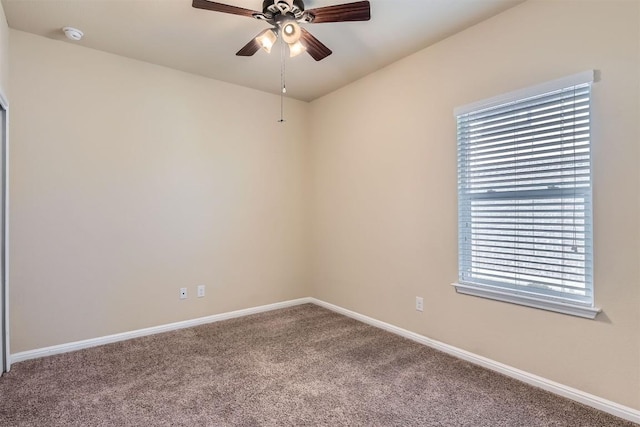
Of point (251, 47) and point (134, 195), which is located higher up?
point (251, 47)

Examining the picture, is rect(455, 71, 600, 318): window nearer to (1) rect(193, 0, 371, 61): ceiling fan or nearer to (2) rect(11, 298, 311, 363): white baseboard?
(1) rect(193, 0, 371, 61): ceiling fan

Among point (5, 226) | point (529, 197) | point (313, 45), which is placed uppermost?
point (313, 45)

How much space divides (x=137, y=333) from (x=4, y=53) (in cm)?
244

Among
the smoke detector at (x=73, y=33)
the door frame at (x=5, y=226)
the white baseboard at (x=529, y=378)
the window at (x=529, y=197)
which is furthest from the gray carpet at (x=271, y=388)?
the smoke detector at (x=73, y=33)

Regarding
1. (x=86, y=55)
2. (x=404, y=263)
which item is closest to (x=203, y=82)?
(x=86, y=55)

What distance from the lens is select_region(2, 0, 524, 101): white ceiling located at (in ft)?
7.57

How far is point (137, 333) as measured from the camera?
3.12 meters

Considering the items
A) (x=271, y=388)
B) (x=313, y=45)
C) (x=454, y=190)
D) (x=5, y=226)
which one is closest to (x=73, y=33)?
(x=5, y=226)

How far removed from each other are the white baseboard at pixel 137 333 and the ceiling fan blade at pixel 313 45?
2.73 meters

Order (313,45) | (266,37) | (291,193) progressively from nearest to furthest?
(266,37), (313,45), (291,193)

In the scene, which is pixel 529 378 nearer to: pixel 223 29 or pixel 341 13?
pixel 341 13

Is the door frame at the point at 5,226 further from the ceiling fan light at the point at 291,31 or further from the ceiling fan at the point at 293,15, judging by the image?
the ceiling fan light at the point at 291,31

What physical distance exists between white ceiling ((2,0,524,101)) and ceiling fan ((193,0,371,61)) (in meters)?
0.23

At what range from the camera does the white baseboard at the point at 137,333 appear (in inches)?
105
